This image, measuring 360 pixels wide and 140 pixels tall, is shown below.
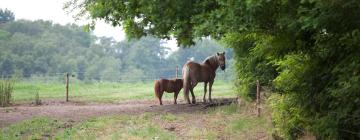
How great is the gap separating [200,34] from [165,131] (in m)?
2.85

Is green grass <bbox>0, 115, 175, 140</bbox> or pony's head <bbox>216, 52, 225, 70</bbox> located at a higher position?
pony's head <bbox>216, 52, 225, 70</bbox>

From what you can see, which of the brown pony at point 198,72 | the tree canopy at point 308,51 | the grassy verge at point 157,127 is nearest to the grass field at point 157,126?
the grassy verge at point 157,127

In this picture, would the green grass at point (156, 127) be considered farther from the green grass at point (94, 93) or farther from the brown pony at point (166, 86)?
the green grass at point (94, 93)

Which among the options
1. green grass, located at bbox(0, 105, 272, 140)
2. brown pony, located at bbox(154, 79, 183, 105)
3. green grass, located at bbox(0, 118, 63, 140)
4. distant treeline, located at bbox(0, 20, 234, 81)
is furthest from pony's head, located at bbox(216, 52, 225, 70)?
distant treeline, located at bbox(0, 20, 234, 81)

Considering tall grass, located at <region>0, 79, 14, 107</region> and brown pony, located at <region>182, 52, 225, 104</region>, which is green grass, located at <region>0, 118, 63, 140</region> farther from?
tall grass, located at <region>0, 79, 14, 107</region>

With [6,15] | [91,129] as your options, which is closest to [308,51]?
[91,129]

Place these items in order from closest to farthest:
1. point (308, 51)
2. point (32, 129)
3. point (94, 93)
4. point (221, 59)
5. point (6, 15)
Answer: point (308, 51), point (32, 129), point (221, 59), point (94, 93), point (6, 15)

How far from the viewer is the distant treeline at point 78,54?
52344mm

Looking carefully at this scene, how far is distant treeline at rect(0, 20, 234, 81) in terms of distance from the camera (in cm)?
5234

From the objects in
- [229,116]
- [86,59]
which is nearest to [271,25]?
[229,116]

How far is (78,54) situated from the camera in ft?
198

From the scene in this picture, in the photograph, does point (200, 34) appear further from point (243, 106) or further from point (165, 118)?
point (243, 106)

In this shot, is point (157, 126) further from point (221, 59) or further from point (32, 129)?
point (221, 59)

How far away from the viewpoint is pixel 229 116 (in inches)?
501
